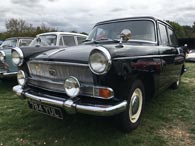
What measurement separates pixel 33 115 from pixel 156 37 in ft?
8.34

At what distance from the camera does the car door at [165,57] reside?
4.15 m

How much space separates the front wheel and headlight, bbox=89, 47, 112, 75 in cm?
52

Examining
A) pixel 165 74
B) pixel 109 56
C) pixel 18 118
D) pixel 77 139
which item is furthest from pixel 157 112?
pixel 18 118

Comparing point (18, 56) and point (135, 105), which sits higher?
point (18, 56)

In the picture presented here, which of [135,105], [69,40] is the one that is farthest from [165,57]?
[69,40]

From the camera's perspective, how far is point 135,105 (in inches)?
135

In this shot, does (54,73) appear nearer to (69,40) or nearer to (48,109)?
(48,109)

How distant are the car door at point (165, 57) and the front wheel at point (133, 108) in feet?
2.42

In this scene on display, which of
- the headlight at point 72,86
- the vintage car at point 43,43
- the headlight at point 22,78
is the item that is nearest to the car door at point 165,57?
the headlight at point 72,86

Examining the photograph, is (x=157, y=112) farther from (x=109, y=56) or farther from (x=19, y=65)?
(x=19, y=65)

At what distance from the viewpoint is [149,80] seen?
12.4 ft

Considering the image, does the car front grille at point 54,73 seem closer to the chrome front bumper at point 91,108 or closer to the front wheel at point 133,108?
the chrome front bumper at point 91,108

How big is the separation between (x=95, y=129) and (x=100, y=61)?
123 cm

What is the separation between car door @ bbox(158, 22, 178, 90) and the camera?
13.6 ft
